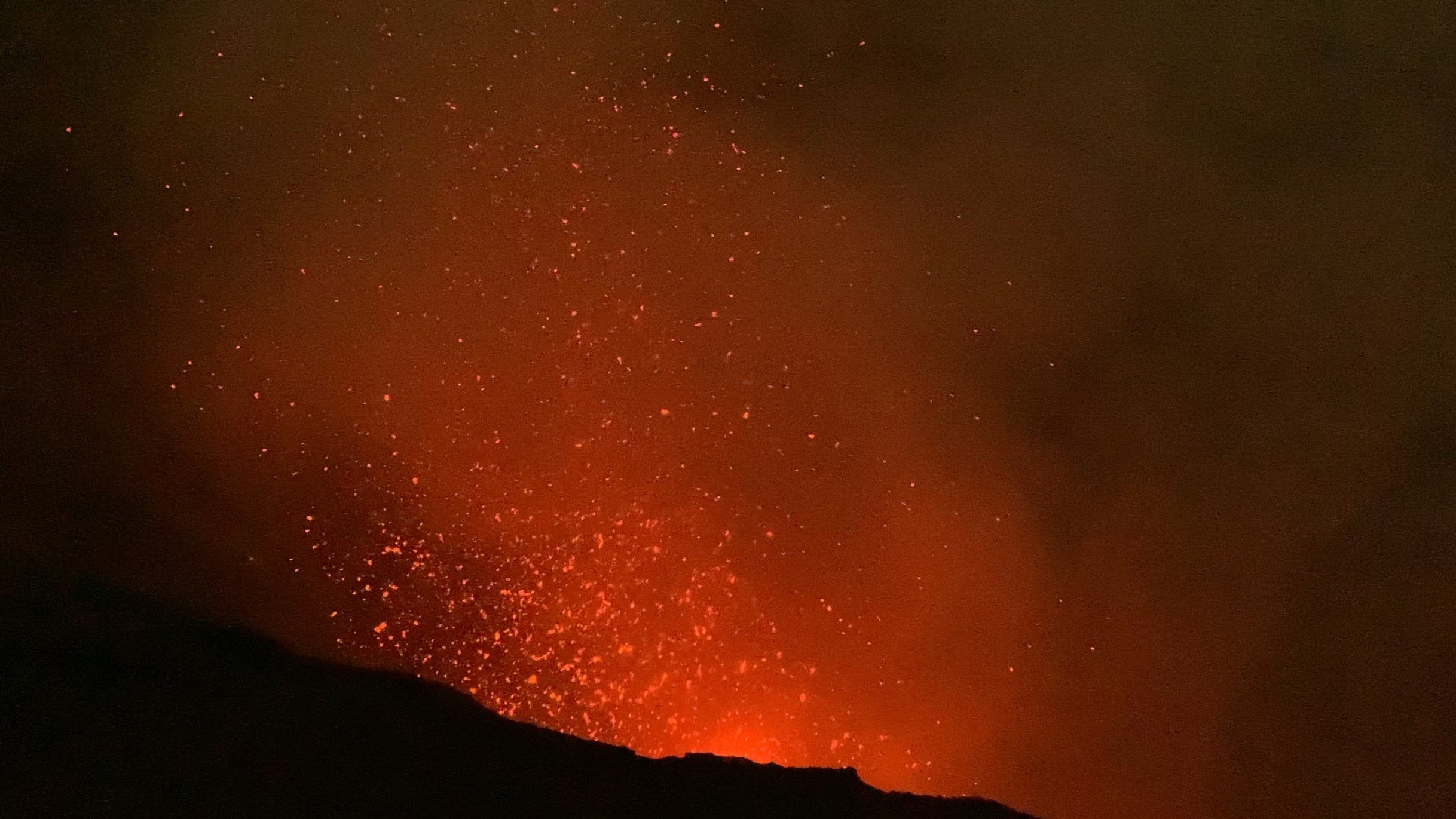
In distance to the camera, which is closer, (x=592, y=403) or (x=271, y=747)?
(x=271, y=747)

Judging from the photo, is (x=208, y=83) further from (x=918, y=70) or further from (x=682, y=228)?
(x=918, y=70)

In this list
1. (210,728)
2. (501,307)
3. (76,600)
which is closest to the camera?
(210,728)

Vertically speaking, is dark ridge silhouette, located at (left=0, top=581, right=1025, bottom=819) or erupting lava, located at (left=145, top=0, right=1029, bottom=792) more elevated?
erupting lava, located at (left=145, top=0, right=1029, bottom=792)

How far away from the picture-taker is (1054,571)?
1.59m

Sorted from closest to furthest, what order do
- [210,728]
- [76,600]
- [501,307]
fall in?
[210,728]
[76,600]
[501,307]

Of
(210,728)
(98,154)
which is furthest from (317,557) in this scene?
(98,154)

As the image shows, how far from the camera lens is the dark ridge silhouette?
1181 mm

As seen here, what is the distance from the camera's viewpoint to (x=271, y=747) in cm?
124

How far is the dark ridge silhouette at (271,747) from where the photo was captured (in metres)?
1.18

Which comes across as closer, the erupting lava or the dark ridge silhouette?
the dark ridge silhouette

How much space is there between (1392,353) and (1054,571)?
70 cm

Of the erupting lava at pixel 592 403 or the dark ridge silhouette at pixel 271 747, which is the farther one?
the erupting lava at pixel 592 403

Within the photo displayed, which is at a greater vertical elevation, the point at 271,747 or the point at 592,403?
the point at 592,403

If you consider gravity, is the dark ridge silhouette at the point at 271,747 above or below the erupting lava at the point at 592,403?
below
